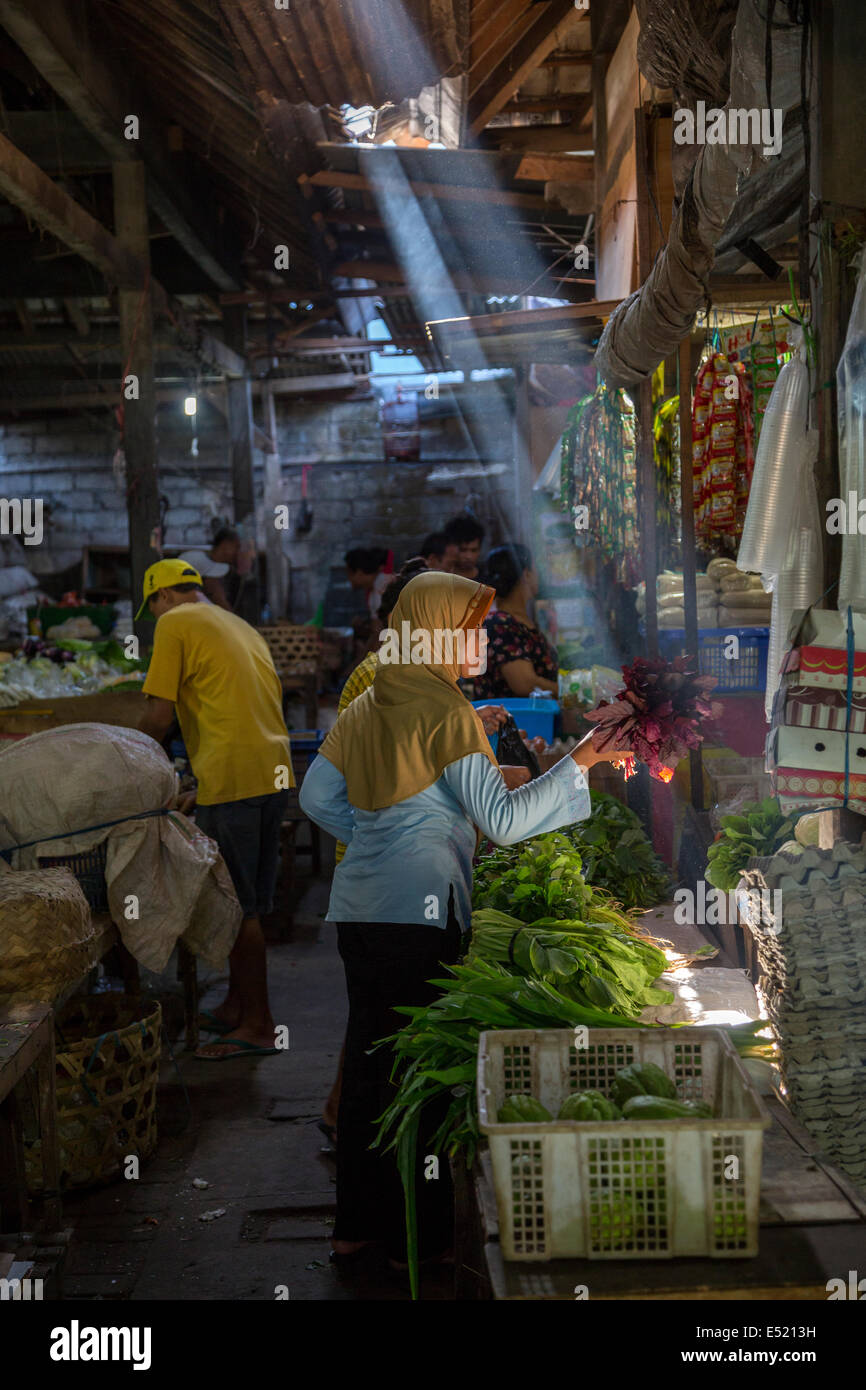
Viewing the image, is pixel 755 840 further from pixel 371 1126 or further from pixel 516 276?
pixel 516 276

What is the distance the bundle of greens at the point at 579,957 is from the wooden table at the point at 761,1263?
0.71 meters

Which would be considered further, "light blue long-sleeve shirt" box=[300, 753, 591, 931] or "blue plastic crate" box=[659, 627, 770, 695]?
"blue plastic crate" box=[659, 627, 770, 695]

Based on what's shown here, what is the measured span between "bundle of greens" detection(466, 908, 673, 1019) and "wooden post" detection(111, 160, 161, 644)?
19.1 feet

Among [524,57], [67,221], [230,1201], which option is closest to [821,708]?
[230,1201]

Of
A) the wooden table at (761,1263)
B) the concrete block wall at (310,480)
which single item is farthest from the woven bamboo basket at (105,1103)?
the concrete block wall at (310,480)

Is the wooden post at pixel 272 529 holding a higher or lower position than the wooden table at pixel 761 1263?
higher

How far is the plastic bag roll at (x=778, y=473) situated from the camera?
3244 millimetres

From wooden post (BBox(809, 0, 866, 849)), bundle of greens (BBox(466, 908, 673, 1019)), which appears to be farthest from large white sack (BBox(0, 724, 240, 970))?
wooden post (BBox(809, 0, 866, 849))

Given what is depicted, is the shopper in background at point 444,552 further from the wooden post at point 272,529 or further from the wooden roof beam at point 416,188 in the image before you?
the wooden post at point 272,529

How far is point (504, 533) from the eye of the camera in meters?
17.2

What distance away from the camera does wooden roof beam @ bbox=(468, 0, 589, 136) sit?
6.33 metres

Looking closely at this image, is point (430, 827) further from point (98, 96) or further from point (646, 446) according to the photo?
point (98, 96)

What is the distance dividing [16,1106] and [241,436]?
11186 millimetres

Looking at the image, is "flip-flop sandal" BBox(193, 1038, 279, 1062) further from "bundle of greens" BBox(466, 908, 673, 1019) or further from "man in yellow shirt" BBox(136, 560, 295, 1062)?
"bundle of greens" BBox(466, 908, 673, 1019)
